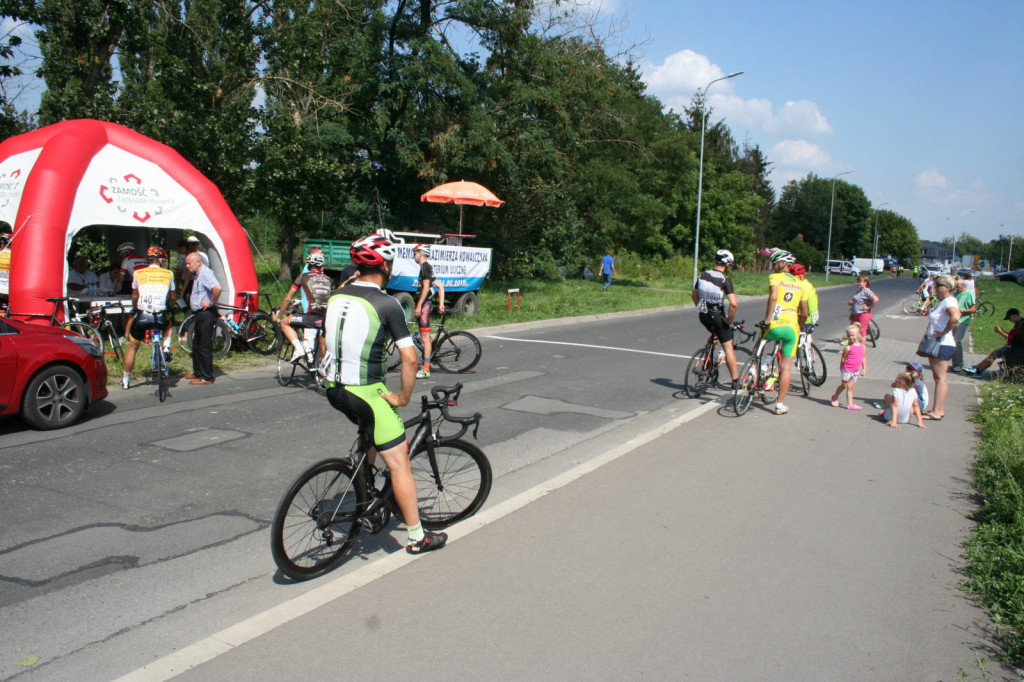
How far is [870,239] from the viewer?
115m

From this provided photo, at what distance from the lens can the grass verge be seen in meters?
3.98

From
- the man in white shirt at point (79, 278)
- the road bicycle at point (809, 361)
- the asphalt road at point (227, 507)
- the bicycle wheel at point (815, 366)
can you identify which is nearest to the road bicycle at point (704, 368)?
the asphalt road at point (227, 507)

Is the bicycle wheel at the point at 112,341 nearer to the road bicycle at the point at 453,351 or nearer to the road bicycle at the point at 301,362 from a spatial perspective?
the road bicycle at the point at 301,362

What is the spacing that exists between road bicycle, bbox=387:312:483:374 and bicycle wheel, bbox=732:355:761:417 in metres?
4.10

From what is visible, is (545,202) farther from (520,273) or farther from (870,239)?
(870,239)

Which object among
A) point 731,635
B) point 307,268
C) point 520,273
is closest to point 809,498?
point 731,635

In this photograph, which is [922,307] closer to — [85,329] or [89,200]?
[89,200]

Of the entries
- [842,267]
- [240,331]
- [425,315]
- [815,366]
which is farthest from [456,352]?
[842,267]

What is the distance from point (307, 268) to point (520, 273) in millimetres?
23573

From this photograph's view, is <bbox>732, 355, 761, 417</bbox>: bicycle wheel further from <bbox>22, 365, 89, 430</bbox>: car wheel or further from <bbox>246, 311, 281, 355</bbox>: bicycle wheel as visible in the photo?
<bbox>246, 311, 281, 355</bbox>: bicycle wheel

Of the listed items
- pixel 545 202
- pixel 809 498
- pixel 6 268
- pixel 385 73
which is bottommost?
pixel 809 498

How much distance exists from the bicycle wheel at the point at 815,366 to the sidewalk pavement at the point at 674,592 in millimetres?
4246

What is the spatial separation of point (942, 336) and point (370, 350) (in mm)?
7689

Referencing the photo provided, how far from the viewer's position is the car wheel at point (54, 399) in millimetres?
7441
